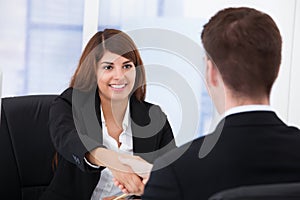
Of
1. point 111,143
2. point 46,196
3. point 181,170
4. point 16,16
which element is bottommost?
point 46,196

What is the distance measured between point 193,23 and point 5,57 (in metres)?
1.15

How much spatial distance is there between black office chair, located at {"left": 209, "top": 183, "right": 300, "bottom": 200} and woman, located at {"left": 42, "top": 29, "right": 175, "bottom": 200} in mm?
1086

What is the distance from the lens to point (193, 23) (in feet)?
11.7

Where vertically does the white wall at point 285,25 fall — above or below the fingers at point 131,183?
above

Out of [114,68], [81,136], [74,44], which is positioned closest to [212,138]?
[81,136]

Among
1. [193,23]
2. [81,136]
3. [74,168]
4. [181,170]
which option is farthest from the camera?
[193,23]

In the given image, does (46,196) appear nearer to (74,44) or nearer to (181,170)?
(181,170)

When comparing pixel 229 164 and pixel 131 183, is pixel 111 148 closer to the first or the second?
pixel 131 183

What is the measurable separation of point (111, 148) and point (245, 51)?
96 centimetres

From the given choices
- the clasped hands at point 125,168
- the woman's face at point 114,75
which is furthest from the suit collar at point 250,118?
the woman's face at point 114,75

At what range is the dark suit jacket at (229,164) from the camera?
1140 millimetres

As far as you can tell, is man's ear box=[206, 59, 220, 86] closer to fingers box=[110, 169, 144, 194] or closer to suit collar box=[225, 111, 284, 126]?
suit collar box=[225, 111, 284, 126]

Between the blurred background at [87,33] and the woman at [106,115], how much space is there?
105 centimetres

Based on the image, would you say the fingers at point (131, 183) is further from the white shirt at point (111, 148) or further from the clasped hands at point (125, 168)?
the white shirt at point (111, 148)
